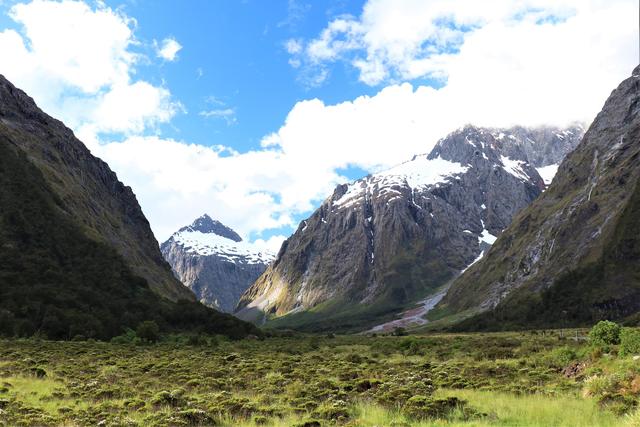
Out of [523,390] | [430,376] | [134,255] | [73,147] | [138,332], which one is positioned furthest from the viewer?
[73,147]

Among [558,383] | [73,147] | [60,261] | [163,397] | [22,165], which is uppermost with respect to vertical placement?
[73,147]

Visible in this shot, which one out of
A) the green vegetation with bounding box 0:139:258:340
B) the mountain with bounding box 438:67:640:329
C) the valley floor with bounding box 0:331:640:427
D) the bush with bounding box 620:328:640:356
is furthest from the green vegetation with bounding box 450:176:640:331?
the valley floor with bounding box 0:331:640:427

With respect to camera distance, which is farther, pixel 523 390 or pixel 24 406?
pixel 523 390

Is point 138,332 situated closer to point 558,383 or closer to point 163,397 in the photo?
point 163,397

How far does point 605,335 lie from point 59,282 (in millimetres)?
90129

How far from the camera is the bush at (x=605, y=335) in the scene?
36.6 metres

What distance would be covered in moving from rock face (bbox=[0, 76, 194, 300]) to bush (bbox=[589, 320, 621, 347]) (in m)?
110

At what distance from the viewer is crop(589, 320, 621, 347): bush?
36.6 meters

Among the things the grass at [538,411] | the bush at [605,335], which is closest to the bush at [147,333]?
the bush at [605,335]

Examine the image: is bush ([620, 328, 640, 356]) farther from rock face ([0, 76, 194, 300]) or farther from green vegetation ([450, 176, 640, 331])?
green vegetation ([450, 176, 640, 331])

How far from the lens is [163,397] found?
22281 mm

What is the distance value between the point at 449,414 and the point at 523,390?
749 cm

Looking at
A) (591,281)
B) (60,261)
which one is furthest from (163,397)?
(591,281)

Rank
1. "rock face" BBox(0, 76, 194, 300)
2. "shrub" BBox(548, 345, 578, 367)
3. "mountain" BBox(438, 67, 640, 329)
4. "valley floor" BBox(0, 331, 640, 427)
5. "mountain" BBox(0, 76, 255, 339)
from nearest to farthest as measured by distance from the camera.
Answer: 1. "valley floor" BBox(0, 331, 640, 427)
2. "shrub" BBox(548, 345, 578, 367)
3. "mountain" BBox(0, 76, 255, 339)
4. "rock face" BBox(0, 76, 194, 300)
5. "mountain" BBox(438, 67, 640, 329)
